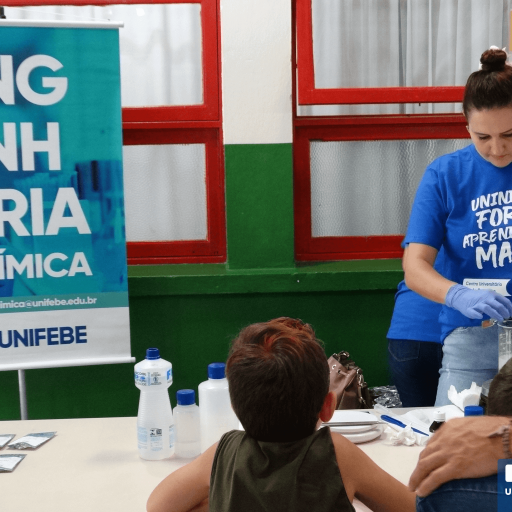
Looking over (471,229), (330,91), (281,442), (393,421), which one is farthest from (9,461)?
(330,91)

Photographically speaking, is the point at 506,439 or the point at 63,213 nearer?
the point at 506,439

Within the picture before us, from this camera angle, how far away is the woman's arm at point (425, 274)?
1787mm

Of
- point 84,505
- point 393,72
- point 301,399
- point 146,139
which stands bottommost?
point 84,505

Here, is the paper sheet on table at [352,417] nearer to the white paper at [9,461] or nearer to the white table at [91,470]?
the white table at [91,470]

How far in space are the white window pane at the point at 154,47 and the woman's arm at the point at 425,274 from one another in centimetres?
128

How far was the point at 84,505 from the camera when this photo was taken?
4.00 ft

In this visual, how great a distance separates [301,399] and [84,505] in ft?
1.65

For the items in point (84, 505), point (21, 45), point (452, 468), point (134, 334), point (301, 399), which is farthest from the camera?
point (134, 334)

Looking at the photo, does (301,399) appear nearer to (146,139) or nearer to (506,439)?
(506,439)

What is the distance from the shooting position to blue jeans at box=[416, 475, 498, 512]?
0.68m

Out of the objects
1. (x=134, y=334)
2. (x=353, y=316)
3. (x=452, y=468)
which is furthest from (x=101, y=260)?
(x=452, y=468)

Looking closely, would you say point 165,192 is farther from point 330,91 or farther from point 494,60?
point 494,60

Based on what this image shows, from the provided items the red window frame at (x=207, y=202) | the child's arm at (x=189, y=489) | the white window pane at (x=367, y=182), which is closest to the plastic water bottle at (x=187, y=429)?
the child's arm at (x=189, y=489)

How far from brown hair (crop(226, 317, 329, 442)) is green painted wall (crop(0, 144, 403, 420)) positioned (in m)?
1.57
